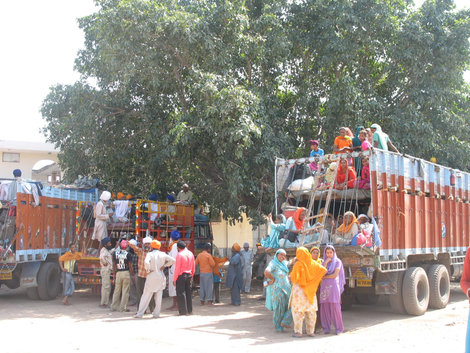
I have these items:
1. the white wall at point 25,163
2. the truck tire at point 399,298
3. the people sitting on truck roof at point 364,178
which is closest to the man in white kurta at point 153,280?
the people sitting on truck roof at point 364,178

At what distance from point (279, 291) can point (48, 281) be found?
20.5 ft

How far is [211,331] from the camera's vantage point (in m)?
7.72

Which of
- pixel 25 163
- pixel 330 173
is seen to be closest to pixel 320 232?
pixel 330 173

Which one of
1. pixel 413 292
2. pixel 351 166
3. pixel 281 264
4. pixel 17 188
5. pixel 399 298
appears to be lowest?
pixel 399 298

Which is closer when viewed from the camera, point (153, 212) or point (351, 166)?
point (351, 166)

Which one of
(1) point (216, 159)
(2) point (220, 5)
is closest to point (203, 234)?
(1) point (216, 159)

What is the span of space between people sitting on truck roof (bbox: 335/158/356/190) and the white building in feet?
70.1

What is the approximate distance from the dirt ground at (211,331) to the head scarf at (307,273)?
70 cm

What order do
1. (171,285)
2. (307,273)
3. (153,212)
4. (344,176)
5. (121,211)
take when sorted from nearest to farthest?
(307,273), (344,176), (171,285), (153,212), (121,211)

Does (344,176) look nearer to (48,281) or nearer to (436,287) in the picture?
(436,287)

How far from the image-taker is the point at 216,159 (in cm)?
1299

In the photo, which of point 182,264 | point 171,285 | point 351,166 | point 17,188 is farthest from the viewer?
point 17,188

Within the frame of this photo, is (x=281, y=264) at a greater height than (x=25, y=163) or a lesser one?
lesser

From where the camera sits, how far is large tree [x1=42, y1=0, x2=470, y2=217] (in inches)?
470
